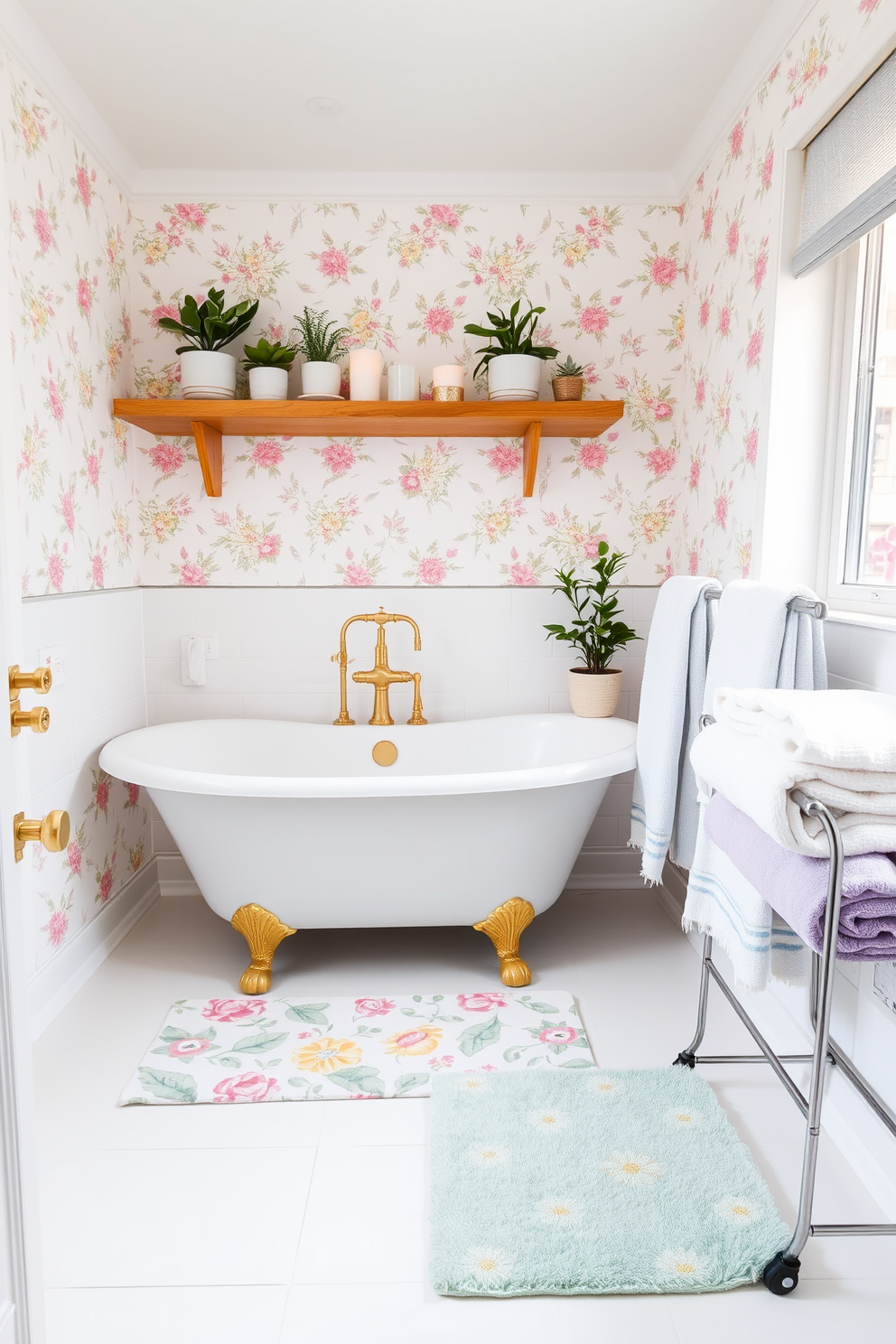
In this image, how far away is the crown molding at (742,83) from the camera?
81.5 inches

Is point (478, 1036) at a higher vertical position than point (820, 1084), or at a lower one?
lower

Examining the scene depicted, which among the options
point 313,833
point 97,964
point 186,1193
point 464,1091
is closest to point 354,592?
point 313,833

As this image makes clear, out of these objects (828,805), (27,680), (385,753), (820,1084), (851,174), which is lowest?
(820,1084)

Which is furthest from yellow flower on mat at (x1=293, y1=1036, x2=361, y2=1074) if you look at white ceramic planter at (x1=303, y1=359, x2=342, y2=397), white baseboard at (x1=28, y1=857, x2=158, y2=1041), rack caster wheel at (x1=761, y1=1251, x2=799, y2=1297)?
white ceramic planter at (x1=303, y1=359, x2=342, y2=397)

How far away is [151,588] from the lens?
10.5ft

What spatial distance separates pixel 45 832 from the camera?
94cm

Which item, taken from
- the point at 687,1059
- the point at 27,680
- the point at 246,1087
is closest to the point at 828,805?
the point at 687,1059

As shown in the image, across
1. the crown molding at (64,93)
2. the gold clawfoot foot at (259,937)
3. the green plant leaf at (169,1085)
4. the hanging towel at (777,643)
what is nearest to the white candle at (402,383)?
the crown molding at (64,93)

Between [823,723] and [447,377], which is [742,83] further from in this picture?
[823,723]

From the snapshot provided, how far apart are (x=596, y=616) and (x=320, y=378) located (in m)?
1.26

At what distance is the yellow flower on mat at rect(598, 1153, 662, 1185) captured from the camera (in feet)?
5.65

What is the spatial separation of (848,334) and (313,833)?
1.87 m

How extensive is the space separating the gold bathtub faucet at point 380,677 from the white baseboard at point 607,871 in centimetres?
83

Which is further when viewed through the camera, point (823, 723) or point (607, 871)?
point (607, 871)
